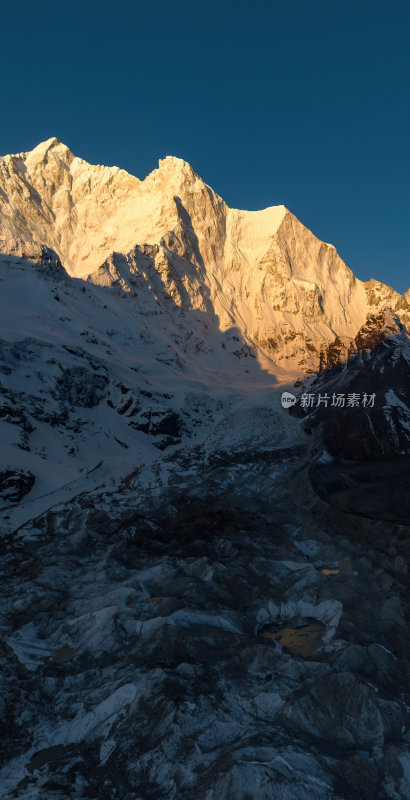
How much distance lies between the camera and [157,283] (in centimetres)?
14562

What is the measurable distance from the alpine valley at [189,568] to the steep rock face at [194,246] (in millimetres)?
36364

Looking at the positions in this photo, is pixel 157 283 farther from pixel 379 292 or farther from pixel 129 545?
pixel 129 545

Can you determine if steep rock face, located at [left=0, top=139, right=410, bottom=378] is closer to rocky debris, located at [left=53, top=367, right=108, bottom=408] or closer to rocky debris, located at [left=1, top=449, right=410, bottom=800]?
rocky debris, located at [left=53, top=367, right=108, bottom=408]

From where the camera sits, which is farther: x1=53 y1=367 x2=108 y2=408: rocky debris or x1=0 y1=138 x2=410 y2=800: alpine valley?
x1=53 y1=367 x2=108 y2=408: rocky debris

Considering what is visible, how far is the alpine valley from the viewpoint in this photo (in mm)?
15570

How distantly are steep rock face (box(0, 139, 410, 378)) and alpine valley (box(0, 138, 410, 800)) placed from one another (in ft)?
119

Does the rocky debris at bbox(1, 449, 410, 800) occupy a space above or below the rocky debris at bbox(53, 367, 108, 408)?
below

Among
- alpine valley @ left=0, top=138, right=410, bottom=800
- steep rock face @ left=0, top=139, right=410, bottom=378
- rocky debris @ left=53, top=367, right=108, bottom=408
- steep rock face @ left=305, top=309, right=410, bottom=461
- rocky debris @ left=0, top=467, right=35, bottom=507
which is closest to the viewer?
alpine valley @ left=0, top=138, right=410, bottom=800

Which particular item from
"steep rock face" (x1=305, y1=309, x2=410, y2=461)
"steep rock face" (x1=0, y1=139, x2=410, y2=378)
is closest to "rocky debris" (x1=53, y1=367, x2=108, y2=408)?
"steep rock face" (x1=305, y1=309, x2=410, y2=461)

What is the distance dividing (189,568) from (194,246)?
152m

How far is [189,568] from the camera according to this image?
30.0 metres

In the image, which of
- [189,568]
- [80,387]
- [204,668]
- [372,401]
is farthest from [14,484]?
[372,401]

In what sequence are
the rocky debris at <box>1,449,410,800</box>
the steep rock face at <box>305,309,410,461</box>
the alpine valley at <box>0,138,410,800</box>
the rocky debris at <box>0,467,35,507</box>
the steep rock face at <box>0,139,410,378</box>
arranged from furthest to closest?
the steep rock face at <box>0,139,410,378</box> → the steep rock face at <box>305,309,410,461</box> → the rocky debris at <box>0,467,35,507</box> → the alpine valley at <box>0,138,410,800</box> → the rocky debris at <box>1,449,410,800</box>

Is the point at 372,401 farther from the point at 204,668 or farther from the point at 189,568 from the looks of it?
the point at 204,668
